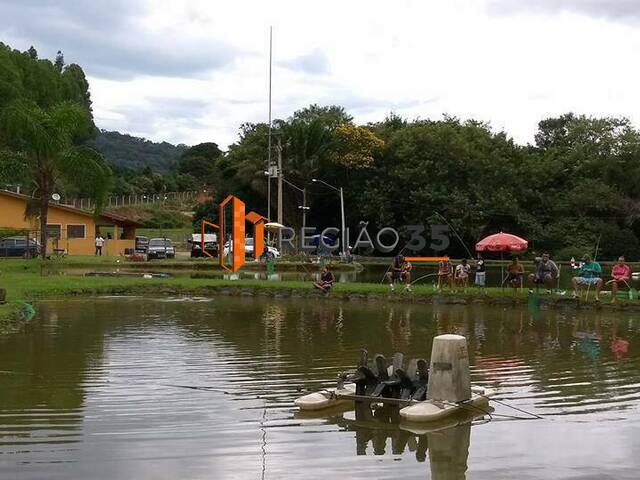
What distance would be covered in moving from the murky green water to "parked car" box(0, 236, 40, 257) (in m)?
28.1

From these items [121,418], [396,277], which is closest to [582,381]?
[121,418]

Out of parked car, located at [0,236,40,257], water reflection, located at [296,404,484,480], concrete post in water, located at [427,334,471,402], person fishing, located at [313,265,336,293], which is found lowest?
water reflection, located at [296,404,484,480]

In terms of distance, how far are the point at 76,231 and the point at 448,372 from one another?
1828 inches

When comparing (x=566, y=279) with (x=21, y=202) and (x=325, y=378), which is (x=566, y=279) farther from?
(x=21, y=202)

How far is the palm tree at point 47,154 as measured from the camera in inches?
1423

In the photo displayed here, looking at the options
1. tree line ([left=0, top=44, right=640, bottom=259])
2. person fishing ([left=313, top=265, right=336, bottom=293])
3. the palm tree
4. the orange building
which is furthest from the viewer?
tree line ([left=0, top=44, right=640, bottom=259])

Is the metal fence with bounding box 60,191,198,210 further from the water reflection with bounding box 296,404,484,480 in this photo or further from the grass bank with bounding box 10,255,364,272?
the water reflection with bounding box 296,404,484,480

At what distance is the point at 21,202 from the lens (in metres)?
50.3

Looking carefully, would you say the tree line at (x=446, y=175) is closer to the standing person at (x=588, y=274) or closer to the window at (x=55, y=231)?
the window at (x=55, y=231)

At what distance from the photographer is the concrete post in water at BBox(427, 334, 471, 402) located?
351 inches

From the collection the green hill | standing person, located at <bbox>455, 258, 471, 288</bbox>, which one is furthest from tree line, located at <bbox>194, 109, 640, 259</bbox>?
the green hill

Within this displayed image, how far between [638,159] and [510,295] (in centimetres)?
4249

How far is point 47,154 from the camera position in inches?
1449

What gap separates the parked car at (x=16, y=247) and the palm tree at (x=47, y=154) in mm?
6724
